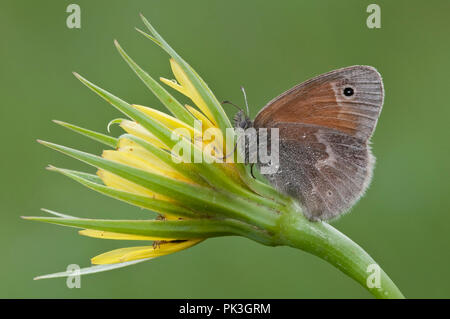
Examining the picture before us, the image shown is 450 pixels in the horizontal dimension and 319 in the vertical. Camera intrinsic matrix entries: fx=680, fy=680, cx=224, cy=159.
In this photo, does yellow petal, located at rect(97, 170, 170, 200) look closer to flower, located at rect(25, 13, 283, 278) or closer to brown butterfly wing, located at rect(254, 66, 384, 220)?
flower, located at rect(25, 13, 283, 278)

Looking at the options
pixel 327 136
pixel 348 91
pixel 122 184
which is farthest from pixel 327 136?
pixel 122 184

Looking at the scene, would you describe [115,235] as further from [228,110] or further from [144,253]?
[228,110]

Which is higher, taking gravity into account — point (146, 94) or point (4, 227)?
point (146, 94)

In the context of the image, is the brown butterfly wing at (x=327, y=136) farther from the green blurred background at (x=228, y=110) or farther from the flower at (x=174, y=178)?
the green blurred background at (x=228, y=110)

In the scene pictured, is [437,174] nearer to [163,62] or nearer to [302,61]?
[302,61]

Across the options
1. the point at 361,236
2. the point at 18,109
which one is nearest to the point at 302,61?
the point at 361,236

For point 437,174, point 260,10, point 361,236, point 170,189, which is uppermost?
point 260,10

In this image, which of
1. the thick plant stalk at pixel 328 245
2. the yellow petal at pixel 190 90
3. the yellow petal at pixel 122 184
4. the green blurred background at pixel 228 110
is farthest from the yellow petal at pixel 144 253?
the green blurred background at pixel 228 110

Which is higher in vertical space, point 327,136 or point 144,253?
point 327,136
